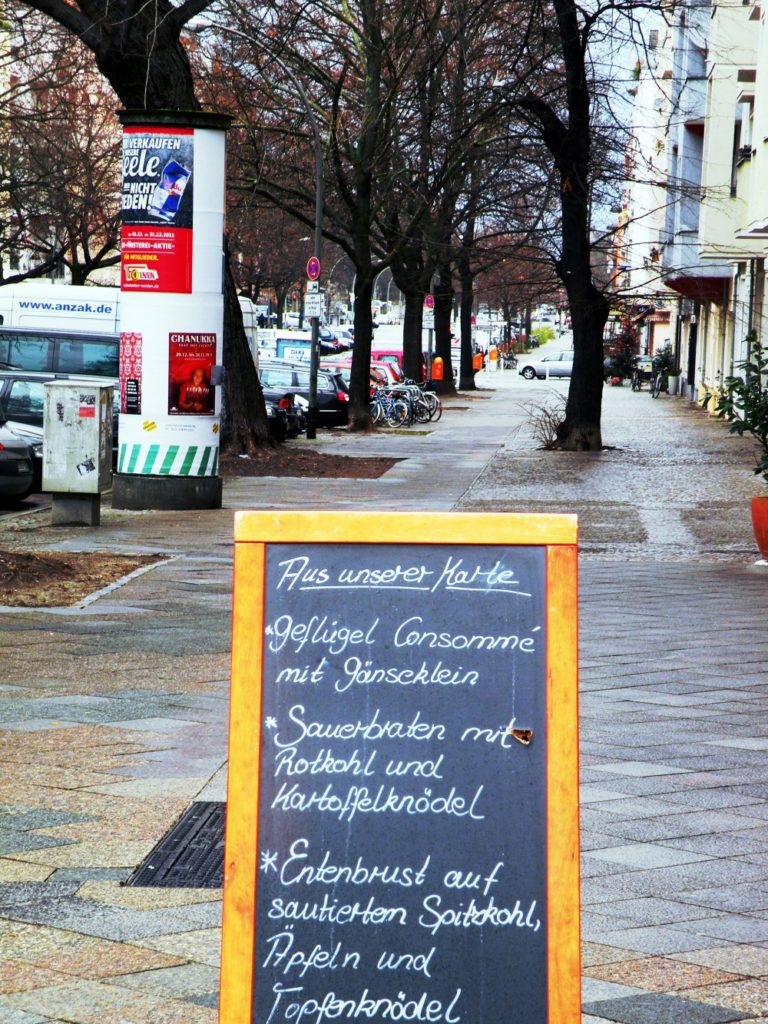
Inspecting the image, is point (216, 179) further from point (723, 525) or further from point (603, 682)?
point (603, 682)

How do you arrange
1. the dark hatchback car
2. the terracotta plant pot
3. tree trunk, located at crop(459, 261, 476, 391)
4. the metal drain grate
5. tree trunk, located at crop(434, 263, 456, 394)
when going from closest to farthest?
the metal drain grate < the terracotta plant pot < the dark hatchback car < tree trunk, located at crop(434, 263, 456, 394) < tree trunk, located at crop(459, 261, 476, 391)

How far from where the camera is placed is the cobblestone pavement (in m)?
3.90

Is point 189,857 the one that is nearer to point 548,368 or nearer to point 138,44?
point 138,44

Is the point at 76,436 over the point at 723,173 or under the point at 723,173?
under

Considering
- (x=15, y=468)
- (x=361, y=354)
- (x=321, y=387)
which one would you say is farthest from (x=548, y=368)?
(x=15, y=468)

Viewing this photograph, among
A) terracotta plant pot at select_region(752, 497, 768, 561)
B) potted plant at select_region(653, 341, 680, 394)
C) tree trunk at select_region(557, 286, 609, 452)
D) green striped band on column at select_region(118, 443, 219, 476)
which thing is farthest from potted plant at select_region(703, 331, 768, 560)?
potted plant at select_region(653, 341, 680, 394)

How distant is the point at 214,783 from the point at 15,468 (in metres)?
11.9

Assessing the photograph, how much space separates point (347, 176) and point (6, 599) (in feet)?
82.3

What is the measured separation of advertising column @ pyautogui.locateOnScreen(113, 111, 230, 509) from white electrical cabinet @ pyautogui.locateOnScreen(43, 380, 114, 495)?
1.59 meters

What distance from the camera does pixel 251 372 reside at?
23.1 m

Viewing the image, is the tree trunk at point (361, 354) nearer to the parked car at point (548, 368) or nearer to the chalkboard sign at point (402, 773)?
the chalkboard sign at point (402, 773)

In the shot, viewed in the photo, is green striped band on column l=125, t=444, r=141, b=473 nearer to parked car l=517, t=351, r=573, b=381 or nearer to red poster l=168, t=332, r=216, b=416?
red poster l=168, t=332, r=216, b=416

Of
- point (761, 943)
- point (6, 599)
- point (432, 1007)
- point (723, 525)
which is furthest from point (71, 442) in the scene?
point (432, 1007)

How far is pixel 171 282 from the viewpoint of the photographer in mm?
16188
